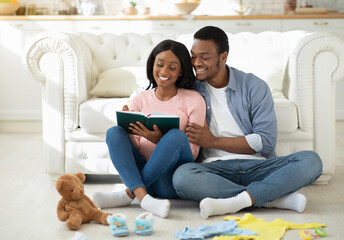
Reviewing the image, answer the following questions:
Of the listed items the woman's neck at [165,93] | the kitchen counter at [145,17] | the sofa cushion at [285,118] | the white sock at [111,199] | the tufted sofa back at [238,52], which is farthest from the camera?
the kitchen counter at [145,17]

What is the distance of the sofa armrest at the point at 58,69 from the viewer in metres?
2.99

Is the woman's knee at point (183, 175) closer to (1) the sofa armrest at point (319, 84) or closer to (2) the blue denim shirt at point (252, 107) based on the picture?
(2) the blue denim shirt at point (252, 107)

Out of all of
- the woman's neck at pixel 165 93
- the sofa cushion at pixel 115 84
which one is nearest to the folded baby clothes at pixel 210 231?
the woman's neck at pixel 165 93

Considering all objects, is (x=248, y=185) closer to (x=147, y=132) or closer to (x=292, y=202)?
(x=292, y=202)

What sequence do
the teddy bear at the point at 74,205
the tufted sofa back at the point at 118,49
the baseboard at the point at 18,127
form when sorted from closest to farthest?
the teddy bear at the point at 74,205
the tufted sofa back at the point at 118,49
the baseboard at the point at 18,127

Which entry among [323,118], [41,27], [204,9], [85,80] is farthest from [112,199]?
[204,9]

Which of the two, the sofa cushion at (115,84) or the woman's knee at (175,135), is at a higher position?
the sofa cushion at (115,84)

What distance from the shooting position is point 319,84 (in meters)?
2.96

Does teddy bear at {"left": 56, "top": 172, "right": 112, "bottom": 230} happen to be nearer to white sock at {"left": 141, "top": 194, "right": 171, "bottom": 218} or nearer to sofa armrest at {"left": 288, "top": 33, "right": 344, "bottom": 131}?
white sock at {"left": 141, "top": 194, "right": 171, "bottom": 218}

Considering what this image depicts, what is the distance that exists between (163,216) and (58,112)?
1006 mm

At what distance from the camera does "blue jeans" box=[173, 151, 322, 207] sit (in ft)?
7.88

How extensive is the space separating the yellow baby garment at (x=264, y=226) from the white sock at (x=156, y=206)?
267 millimetres

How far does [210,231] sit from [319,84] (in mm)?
1234

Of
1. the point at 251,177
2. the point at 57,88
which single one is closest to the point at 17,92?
the point at 57,88
